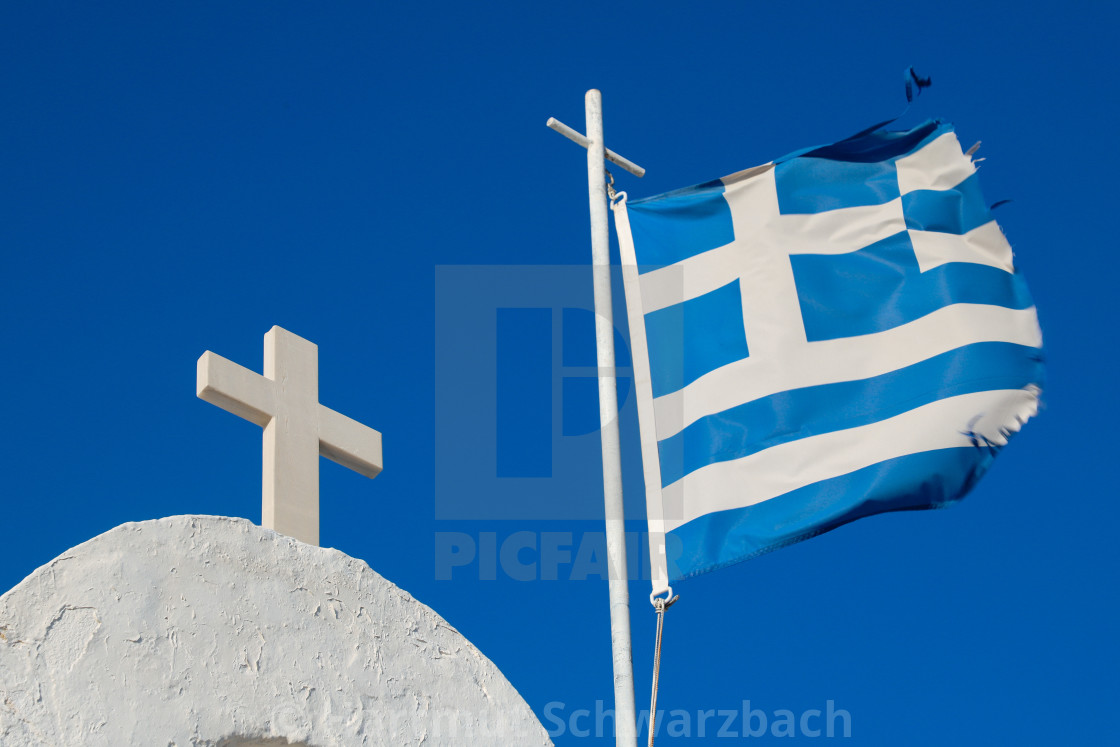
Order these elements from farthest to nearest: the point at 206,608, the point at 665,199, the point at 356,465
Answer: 1. the point at 665,199
2. the point at 356,465
3. the point at 206,608

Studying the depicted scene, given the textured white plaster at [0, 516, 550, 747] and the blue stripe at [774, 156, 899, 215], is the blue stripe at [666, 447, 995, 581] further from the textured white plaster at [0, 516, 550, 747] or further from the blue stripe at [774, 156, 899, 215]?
the blue stripe at [774, 156, 899, 215]

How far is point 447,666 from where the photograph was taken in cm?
368

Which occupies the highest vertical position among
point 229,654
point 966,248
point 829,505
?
point 966,248

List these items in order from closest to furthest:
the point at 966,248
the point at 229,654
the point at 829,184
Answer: the point at 229,654 → the point at 966,248 → the point at 829,184

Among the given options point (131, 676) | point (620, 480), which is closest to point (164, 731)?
point (131, 676)

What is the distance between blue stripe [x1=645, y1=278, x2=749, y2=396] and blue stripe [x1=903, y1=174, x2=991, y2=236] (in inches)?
38.1

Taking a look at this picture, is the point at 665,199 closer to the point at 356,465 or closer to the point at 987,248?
the point at 987,248

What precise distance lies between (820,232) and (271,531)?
3005mm

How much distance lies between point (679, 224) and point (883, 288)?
0.88 m

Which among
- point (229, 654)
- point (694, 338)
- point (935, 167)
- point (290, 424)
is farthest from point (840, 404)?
point (229, 654)

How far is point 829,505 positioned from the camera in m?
4.79

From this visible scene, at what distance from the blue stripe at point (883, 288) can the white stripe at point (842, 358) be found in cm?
5

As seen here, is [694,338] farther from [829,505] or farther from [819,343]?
[829,505]

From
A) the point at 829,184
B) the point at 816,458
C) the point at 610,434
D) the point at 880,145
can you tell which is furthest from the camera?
the point at 880,145
